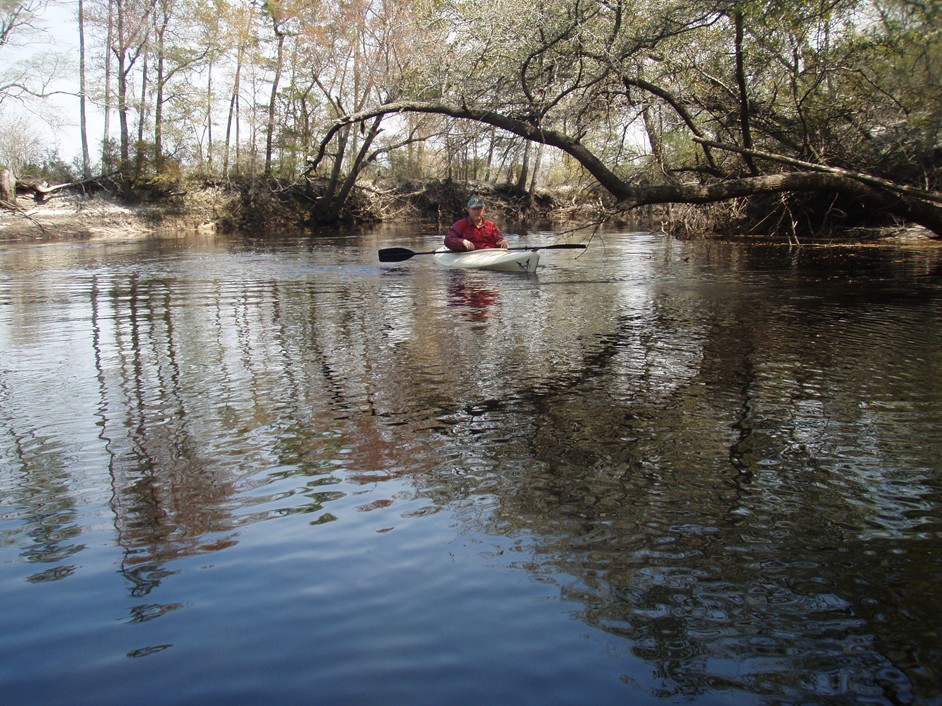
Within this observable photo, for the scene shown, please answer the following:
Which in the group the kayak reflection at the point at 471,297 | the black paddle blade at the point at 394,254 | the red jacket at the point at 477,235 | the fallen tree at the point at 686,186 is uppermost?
the fallen tree at the point at 686,186

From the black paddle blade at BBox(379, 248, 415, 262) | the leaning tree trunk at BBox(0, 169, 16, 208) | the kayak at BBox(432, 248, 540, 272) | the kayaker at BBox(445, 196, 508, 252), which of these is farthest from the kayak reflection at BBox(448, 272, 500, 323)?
the leaning tree trunk at BBox(0, 169, 16, 208)

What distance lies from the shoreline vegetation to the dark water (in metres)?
18.8

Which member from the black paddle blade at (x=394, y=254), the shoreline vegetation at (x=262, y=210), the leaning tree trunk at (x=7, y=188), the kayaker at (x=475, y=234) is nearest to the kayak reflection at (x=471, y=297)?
the kayaker at (x=475, y=234)

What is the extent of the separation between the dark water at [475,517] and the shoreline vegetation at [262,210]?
18.8 m

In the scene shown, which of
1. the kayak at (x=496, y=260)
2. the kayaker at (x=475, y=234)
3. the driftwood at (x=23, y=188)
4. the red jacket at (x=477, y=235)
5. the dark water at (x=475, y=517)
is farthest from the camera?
the driftwood at (x=23, y=188)

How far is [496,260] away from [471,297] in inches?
141

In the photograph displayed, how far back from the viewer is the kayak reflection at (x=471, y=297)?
33.2 feet

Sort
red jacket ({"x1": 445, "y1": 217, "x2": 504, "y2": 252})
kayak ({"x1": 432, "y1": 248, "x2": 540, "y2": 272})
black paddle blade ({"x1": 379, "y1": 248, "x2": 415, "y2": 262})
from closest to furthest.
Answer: kayak ({"x1": 432, "y1": 248, "x2": 540, "y2": 272}) < red jacket ({"x1": 445, "y1": 217, "x2": 504, "y2": 252}) < black paddle blade ({"x1": 379, "y1": 248, "x2": 415, "y2": 262})

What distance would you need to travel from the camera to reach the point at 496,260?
Result: 15281mm

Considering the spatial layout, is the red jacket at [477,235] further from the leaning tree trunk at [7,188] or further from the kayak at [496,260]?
the leaning tree trunk at [7,188]

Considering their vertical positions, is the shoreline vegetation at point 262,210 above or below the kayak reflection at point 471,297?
above

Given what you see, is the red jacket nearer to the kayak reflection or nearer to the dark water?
the kayak reflection

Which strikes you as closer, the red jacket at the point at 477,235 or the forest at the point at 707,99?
the forest at the point at 707,99

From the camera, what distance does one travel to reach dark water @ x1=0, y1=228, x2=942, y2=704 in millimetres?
2545
